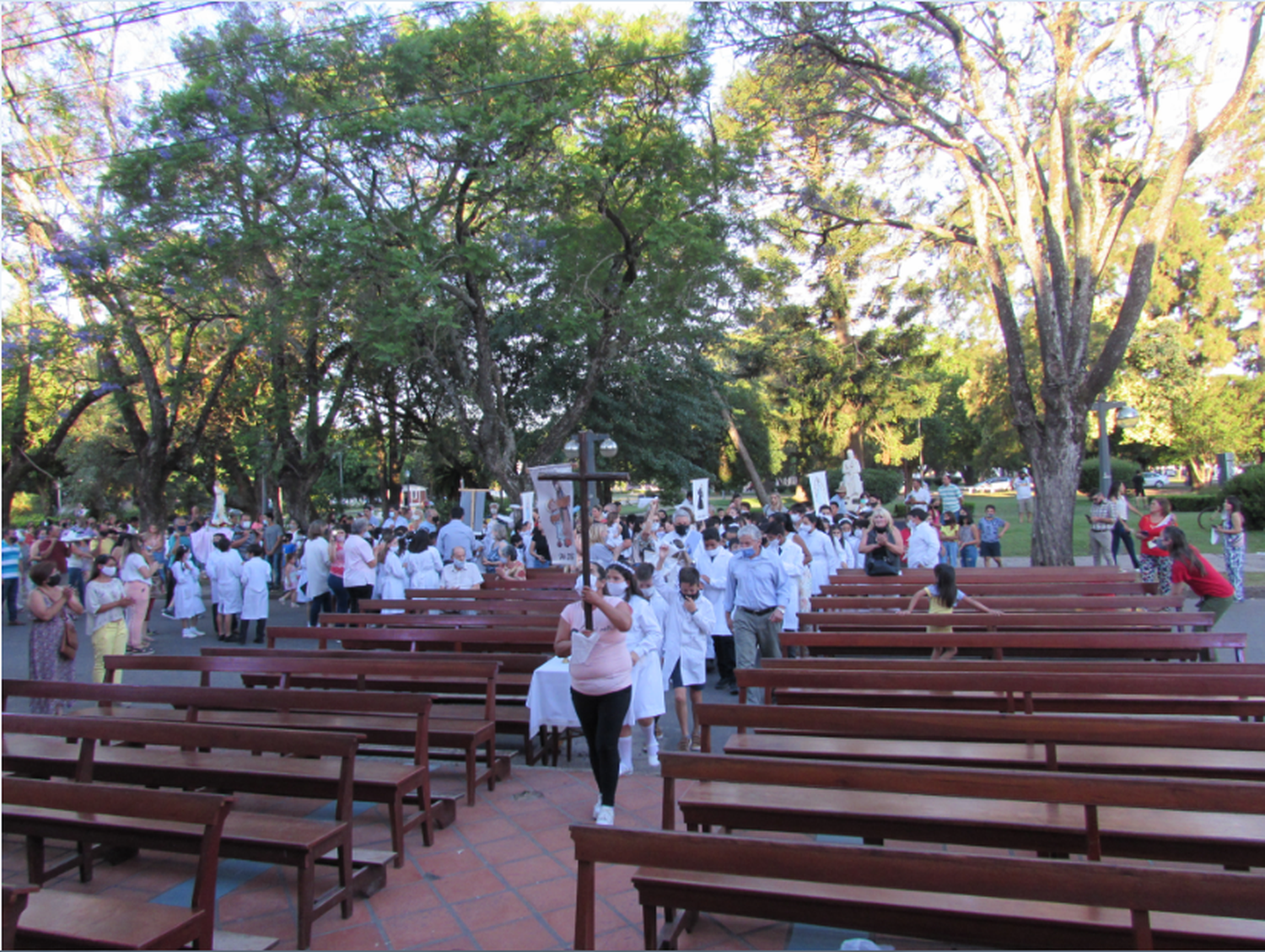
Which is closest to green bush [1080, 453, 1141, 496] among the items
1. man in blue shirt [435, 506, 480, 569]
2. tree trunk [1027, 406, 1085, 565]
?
tree trunk [1027, 406, 1085, 565]

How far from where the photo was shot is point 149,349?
1025 inches

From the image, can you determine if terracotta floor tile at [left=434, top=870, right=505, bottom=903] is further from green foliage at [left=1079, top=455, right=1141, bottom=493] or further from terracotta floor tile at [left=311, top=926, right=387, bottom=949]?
green foliage at [left=1079, top=455, right=1141, bottom=493]

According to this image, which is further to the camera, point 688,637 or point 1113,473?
point 1113,473

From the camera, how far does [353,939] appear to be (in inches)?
154

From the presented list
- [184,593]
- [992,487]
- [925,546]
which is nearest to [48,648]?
[184,593]

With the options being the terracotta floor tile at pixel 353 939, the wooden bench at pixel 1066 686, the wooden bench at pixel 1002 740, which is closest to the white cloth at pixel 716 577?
the wooden bench at pixel 1066 686

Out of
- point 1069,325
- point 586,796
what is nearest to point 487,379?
point 1069,325

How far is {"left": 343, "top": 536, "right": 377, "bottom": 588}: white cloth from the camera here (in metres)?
12.4

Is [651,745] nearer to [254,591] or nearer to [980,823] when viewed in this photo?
[980,823]

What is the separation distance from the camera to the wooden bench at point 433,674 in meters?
5.71

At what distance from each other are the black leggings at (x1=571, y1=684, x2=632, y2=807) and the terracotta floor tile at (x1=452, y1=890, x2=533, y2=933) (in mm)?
1042

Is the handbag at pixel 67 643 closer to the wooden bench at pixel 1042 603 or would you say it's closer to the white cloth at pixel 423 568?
the white cloth at pixel 423 568

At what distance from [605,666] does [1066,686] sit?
2807mm

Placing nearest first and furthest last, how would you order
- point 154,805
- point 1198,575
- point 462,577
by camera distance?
point 154,805, point 1198,575, point 462,577
